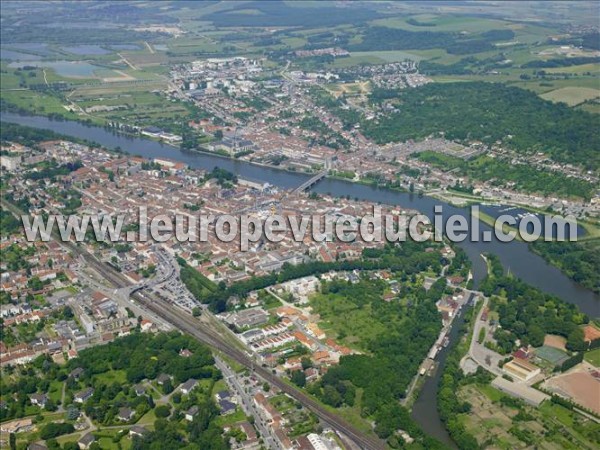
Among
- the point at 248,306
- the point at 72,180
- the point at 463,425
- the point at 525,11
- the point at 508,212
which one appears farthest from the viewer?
the point at 525,11

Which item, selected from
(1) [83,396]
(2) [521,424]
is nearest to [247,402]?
(1) [83,396]

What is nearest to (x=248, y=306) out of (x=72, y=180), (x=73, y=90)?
(x=72, y=180)

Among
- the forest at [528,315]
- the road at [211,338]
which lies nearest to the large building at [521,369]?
the forest at [528,315]

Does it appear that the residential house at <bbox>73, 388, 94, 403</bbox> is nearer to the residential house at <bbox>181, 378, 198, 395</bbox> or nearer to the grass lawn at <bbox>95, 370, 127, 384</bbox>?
the grass lawn at <bbox>95, 370, 127, 384</bbox>

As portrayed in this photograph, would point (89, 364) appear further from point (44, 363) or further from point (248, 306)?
point (248, 306)

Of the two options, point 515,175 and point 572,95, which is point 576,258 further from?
point 572,95

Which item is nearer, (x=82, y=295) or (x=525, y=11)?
(x=82, y=295)

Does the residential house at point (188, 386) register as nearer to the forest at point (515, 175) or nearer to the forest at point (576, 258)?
the forest at point (576, 258)
